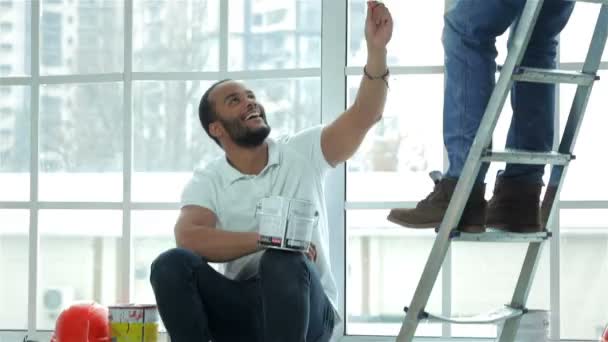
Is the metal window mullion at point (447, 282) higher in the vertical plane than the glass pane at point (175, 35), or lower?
lower

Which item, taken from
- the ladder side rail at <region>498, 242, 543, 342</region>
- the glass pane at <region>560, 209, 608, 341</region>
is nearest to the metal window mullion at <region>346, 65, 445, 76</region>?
the glass pane at <region>560, 209, 608, 341</region>

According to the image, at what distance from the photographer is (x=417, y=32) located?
366cm

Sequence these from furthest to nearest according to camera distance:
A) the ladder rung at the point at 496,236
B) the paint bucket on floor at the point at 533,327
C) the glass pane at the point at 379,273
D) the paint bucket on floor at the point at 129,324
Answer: the glass pane at the point at 379,273 < the paint bucket on floor at the point at 129,324 < the paint bucket on floor at the point at 533,327 < the ladder rung at the point at 496,236

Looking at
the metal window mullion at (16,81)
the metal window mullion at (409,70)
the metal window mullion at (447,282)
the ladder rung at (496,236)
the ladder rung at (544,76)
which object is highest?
the metal window mullion at (409,70)

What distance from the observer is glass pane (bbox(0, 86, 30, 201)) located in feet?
12.8

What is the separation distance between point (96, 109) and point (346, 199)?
935 millimetres

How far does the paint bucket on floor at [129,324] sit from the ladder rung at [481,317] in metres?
1.03

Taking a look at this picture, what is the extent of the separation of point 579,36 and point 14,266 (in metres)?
2.10

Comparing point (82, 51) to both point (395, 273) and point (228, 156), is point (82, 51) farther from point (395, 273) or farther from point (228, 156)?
point (395, 273)

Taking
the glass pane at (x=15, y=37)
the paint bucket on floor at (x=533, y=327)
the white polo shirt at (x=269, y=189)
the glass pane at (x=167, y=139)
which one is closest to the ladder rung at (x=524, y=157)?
the paint bucket on floor at (x=533, y=327)

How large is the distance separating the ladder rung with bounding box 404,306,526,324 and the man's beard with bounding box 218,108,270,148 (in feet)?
2.99

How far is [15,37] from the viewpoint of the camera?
3939 millimetres

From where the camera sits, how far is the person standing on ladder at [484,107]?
248cm

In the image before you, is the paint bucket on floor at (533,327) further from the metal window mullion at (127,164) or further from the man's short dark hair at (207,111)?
the metal window mullion at (127,164)
